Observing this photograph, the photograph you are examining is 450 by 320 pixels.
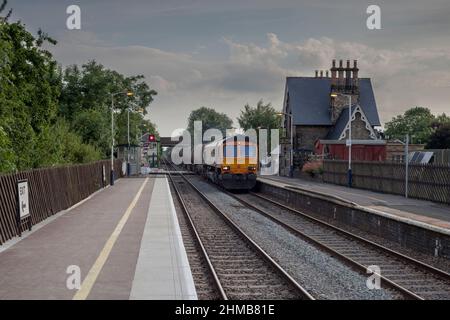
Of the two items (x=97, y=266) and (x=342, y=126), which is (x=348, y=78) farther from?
(x=97, y=266)

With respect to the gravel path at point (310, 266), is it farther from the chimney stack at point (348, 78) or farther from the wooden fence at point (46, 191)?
the chimney stack at point (348, 78)

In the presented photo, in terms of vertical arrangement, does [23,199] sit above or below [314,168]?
above

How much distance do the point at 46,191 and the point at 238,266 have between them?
873cm

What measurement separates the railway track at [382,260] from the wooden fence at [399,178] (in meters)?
6.64

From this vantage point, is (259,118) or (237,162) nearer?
(237,162)

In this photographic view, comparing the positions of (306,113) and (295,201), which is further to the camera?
(306,113)

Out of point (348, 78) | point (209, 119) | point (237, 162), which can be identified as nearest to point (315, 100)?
point (348, 78)

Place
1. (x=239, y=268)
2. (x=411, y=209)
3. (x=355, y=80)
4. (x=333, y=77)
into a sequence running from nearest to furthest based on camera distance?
(x=239, y=268), (x=411, y=209), (x=333, y=77), (x=355, y=80)

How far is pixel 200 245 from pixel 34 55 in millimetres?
16789

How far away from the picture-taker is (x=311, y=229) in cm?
2111

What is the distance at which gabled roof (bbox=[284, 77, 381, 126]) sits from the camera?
65000 millimetres

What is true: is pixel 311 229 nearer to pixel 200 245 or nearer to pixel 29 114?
pixel 200 245

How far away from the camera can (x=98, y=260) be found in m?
12.5
